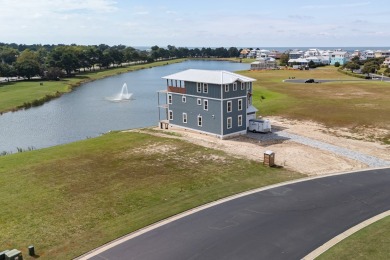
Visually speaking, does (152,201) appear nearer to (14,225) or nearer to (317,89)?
(14,225)

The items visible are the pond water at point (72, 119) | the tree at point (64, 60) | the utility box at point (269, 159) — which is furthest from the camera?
the tree at point (64, 60)

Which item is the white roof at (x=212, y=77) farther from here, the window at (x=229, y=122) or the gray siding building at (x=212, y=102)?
the window at (x=229, y=122)

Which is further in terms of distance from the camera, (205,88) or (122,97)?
(122,97)

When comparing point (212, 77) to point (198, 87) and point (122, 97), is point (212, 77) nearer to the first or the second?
point (198, 87)

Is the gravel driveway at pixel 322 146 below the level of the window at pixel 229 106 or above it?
below

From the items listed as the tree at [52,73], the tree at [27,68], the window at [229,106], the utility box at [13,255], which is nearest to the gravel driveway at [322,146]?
the window at [229,106]

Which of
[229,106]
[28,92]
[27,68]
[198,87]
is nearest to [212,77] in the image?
[198,87]

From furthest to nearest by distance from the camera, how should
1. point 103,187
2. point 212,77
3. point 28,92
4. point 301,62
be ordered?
point 301,62 < point 28,92 < point 212,77 < point 103,187
